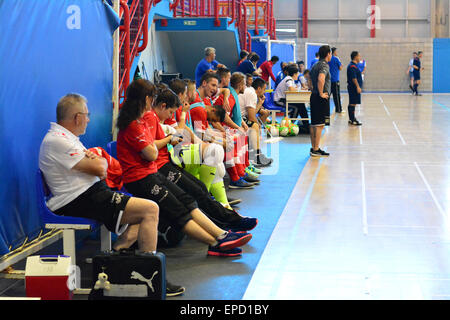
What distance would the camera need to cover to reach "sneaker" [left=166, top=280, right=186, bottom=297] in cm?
399

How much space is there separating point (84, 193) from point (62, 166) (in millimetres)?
232

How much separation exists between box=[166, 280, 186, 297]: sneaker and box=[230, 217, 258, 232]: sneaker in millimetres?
1401

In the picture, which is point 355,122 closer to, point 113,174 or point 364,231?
point 364,231

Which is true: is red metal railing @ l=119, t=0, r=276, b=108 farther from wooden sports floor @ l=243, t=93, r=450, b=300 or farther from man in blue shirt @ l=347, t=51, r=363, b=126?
man in blue shirt @ l=347, t=51, r=363, b=126

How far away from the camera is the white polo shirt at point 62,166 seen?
3.89 metres

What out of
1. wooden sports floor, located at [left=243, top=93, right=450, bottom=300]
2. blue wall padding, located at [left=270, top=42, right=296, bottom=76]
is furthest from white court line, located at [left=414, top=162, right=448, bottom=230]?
blue wall padding, located at [left=270, top=42, right=296, bottom=76]

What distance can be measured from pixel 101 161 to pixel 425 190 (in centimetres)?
458

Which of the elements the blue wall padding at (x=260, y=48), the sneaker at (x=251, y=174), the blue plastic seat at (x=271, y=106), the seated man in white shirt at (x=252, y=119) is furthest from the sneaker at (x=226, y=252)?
the blue wall padding at (x=260, y=48)

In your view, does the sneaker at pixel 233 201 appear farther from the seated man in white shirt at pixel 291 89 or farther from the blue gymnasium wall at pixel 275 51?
the blue gymnasium wall at pixel 275 51

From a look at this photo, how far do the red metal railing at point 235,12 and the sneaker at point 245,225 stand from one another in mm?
7881

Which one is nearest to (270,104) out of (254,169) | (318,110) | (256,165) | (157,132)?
(318,110)

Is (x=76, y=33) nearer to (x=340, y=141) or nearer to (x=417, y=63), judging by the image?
(x=340, y=141)
